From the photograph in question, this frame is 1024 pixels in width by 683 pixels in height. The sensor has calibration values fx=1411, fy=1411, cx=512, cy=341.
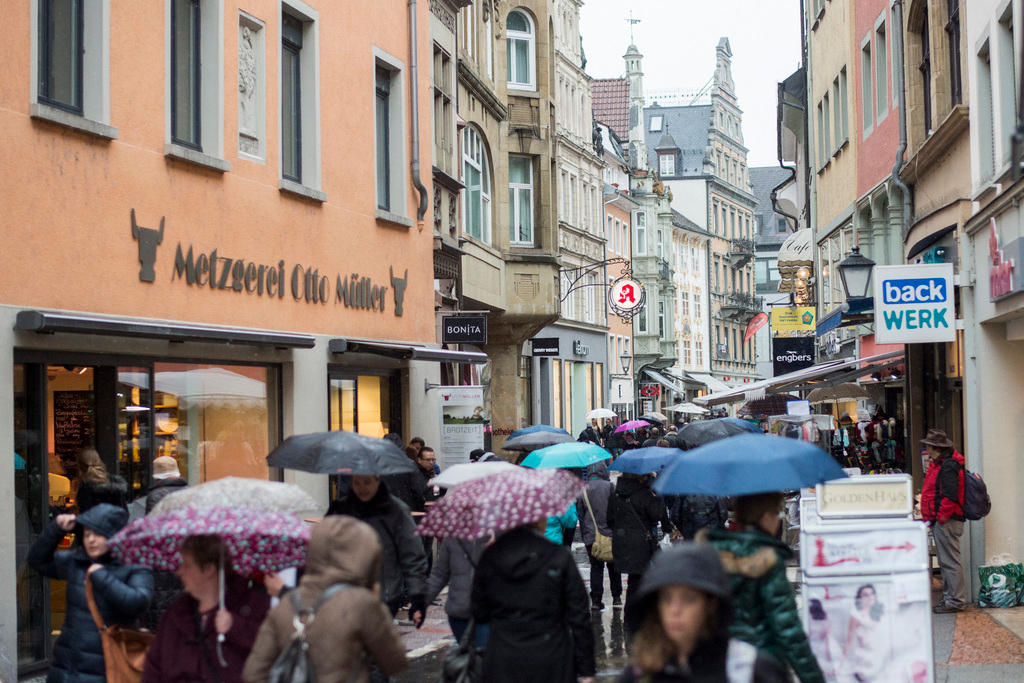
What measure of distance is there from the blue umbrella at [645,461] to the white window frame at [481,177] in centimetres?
1381

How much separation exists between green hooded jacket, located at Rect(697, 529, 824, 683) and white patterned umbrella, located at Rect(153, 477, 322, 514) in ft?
6.87

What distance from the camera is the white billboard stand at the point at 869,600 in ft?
27.5

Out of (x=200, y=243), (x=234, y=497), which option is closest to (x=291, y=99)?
(x=200, y=243)

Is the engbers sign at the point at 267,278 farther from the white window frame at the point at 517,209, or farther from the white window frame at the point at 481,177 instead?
the white window frame at the point at 517,209

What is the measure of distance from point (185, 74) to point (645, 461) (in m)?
6.13

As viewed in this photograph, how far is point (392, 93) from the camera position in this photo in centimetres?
2012

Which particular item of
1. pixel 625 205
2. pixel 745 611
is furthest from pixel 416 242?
pixel 625 205

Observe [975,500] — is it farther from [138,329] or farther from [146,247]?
[146,247]

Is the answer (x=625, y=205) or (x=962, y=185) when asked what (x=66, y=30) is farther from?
(x=625, y=205)

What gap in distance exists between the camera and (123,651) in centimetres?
711

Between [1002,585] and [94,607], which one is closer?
[94,607]

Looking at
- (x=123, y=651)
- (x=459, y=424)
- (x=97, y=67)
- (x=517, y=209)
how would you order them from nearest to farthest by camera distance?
(x=123, y=651), (x=97, y=67), (x=459, y=424), (x=517, y=209)

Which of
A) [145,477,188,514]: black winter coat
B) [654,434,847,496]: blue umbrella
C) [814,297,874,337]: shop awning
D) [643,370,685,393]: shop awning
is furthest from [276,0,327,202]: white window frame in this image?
[643,370,685,393]: shop awning

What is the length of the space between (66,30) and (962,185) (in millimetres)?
9812
